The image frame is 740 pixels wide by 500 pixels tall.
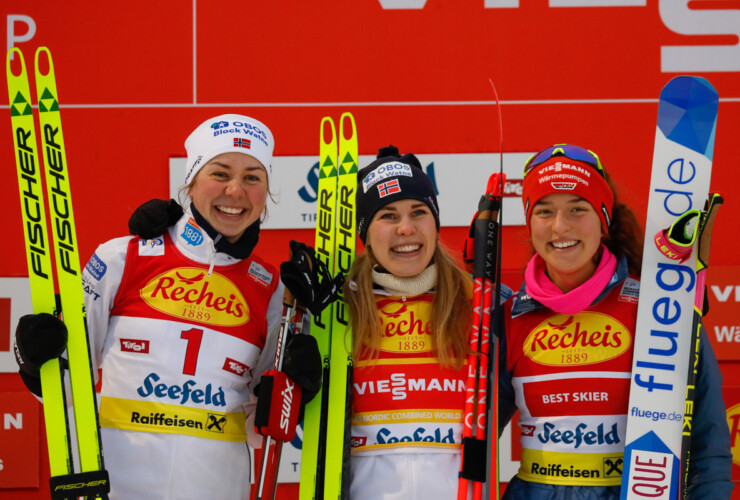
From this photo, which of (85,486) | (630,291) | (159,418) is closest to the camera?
(85,486)

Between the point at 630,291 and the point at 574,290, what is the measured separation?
23 cm

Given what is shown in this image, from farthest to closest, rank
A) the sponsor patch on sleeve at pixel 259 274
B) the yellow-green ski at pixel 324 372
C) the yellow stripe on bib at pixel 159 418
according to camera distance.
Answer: the sponsor patch on sleeve at pixel 259 274 → the yellow-green ski at pixel 324 372 → the yellow stripe on bib at pixel 159 418

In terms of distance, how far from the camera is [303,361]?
2.13 meters

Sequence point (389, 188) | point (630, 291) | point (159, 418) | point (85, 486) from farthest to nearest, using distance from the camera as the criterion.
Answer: point (389, 188), point (630, 291), point (159, 418), point (85, 486)

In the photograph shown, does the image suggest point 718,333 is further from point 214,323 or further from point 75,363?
point 75,363

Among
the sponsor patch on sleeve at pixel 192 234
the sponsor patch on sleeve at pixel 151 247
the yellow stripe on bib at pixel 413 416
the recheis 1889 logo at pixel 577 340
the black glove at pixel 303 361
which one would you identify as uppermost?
the sponsor patch on sleeve at pixel 192 234

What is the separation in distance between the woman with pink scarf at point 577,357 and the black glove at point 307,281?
0.55m

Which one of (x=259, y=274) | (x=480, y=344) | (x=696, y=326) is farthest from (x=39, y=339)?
(x=696, y=326)

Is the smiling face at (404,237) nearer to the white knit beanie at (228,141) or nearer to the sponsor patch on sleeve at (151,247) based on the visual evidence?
the white knit beanie at (228,141)

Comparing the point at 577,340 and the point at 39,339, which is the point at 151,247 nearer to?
the point at 39,339

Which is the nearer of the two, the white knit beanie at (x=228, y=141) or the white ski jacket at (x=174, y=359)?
the white ski jacket at (x=174, y=359)

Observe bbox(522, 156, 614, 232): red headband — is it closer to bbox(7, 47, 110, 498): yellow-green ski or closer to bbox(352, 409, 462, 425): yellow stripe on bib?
bbox(352, 409, 462, 425): yellow stripe on bib

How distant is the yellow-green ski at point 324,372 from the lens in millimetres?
2209

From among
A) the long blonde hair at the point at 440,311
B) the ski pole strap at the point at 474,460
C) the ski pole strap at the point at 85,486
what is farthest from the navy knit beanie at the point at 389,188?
the ski pole strap at the point at 85,486
